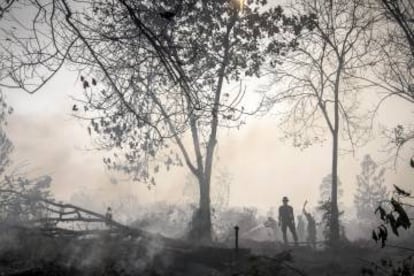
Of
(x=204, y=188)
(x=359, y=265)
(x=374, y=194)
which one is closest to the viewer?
(x=359, y=265)

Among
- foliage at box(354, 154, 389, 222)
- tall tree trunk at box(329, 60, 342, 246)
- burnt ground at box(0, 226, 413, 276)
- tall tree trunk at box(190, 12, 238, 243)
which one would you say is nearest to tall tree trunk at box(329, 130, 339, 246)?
tall tree trunk at box(329, 60, 342, 246)

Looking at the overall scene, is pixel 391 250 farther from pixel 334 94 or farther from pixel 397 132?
pixel 334 94

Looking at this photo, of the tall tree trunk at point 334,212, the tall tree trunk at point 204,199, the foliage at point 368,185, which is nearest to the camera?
the tall tree trunk at point 204,199

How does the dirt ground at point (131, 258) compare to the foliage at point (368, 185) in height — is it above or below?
below

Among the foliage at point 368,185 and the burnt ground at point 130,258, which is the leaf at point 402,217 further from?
the foliage at point 368,185

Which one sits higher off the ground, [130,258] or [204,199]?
[204,199]

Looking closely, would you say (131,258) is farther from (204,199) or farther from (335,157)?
(335,157)

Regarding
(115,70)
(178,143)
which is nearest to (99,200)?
(178,143)

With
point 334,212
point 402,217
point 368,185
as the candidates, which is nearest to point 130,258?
point 402,217

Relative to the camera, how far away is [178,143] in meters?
18.2

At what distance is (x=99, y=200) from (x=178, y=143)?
5383 inches

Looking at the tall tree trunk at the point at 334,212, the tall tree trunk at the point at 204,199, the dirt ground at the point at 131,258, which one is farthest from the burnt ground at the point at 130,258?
the tall tree trunk at the point at 334,212

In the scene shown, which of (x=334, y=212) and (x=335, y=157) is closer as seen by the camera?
(x=334, y=212)

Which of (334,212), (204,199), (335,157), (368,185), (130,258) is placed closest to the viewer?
(130,258)
